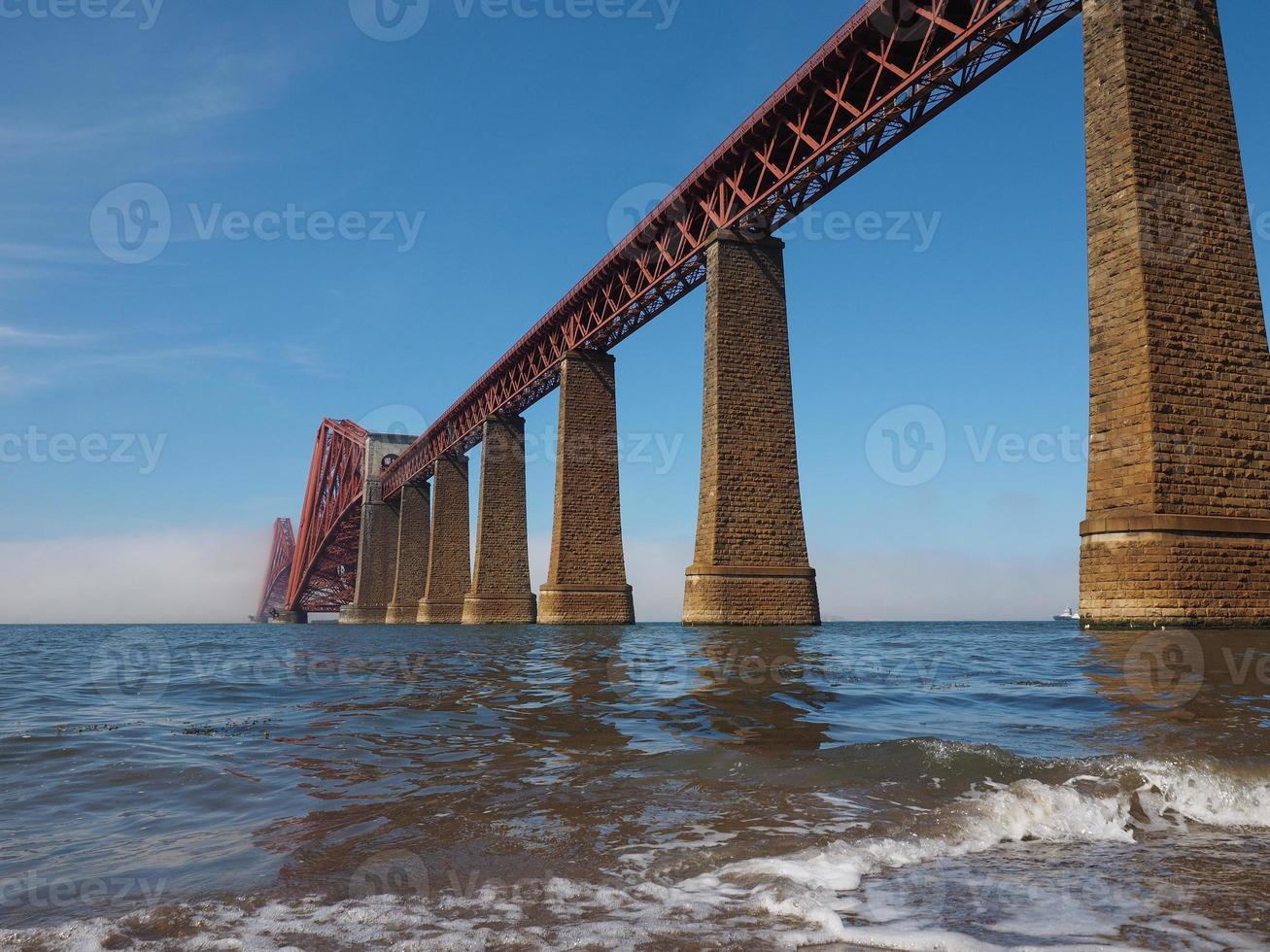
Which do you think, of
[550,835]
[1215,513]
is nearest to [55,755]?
[550,835]
